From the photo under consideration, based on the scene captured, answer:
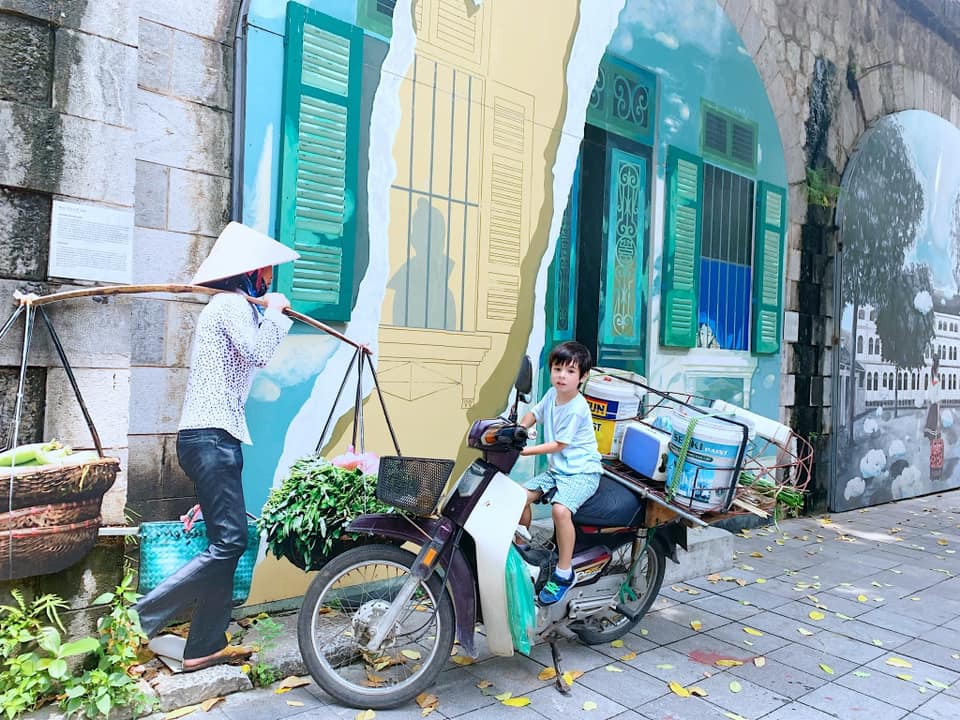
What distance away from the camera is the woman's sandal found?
349 cm

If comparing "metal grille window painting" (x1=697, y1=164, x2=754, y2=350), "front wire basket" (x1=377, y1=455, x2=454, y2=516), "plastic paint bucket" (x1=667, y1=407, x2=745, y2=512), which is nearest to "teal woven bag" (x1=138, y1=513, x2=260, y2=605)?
"front wire basket" (x1=377, y1=455, x2=454, y2=516)

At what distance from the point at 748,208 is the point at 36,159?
6.50 meters

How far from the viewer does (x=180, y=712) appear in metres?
3.27

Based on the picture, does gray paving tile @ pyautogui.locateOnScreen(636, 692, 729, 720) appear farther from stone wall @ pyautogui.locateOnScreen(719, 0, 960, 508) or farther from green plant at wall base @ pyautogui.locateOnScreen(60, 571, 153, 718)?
stone wall @ pyautogui.locateOnScreen(719, 0, 960, 508)

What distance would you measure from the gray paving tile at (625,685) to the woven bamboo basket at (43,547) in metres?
2.37

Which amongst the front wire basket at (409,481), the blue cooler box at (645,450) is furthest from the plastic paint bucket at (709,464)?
the front wire basket at (409,481)

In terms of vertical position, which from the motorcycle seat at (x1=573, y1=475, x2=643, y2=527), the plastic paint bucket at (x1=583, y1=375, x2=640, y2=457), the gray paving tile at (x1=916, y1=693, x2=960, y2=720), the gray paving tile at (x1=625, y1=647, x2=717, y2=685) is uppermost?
the plastic paint bucket at (x1=583, y1=375, x2=640, y2=457)

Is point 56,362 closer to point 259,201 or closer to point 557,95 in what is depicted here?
point 259,201

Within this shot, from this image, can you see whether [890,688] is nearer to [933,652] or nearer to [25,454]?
[933,652]

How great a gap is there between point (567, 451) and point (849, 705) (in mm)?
1809

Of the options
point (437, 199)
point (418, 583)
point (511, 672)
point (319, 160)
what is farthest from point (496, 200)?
point (511, 672)

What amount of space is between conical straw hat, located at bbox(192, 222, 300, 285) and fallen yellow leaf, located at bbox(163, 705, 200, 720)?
190 cm

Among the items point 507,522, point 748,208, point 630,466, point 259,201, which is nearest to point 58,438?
point 259,201

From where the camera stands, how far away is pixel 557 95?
5895 millimetres
